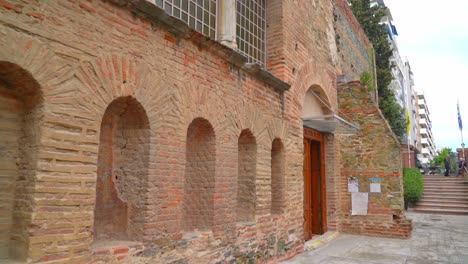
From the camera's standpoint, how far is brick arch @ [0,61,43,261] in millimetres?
3074

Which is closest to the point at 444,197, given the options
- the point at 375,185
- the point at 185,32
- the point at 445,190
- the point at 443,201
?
the point at 443,201

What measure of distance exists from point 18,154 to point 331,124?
23.9ft

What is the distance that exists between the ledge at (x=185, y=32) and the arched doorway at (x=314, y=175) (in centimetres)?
299

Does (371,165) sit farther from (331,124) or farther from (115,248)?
(115,248)

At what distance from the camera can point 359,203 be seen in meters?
10.1

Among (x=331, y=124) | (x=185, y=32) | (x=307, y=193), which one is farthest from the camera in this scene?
(x=307, y=193)

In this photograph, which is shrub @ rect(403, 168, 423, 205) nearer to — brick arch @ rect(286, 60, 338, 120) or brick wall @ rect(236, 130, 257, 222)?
brick arch @ rect(286, 60, 338, 120)

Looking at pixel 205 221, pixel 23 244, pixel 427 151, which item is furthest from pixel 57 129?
pixel 427 151

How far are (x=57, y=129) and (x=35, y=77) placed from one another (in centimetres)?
48

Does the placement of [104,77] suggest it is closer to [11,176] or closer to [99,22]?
[99,22]

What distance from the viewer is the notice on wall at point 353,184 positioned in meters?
10.2

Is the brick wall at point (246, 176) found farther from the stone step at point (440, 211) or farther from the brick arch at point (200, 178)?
the stone step at point (440, 211)

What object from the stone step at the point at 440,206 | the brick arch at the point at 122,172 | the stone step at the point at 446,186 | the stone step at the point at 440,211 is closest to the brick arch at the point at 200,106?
the brick arch at the point at 122,172

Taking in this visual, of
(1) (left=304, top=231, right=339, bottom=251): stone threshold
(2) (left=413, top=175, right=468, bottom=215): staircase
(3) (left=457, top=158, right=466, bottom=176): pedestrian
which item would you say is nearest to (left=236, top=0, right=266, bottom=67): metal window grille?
(1) (left=304, top=231, right=339, bottom=251): stone threshold
